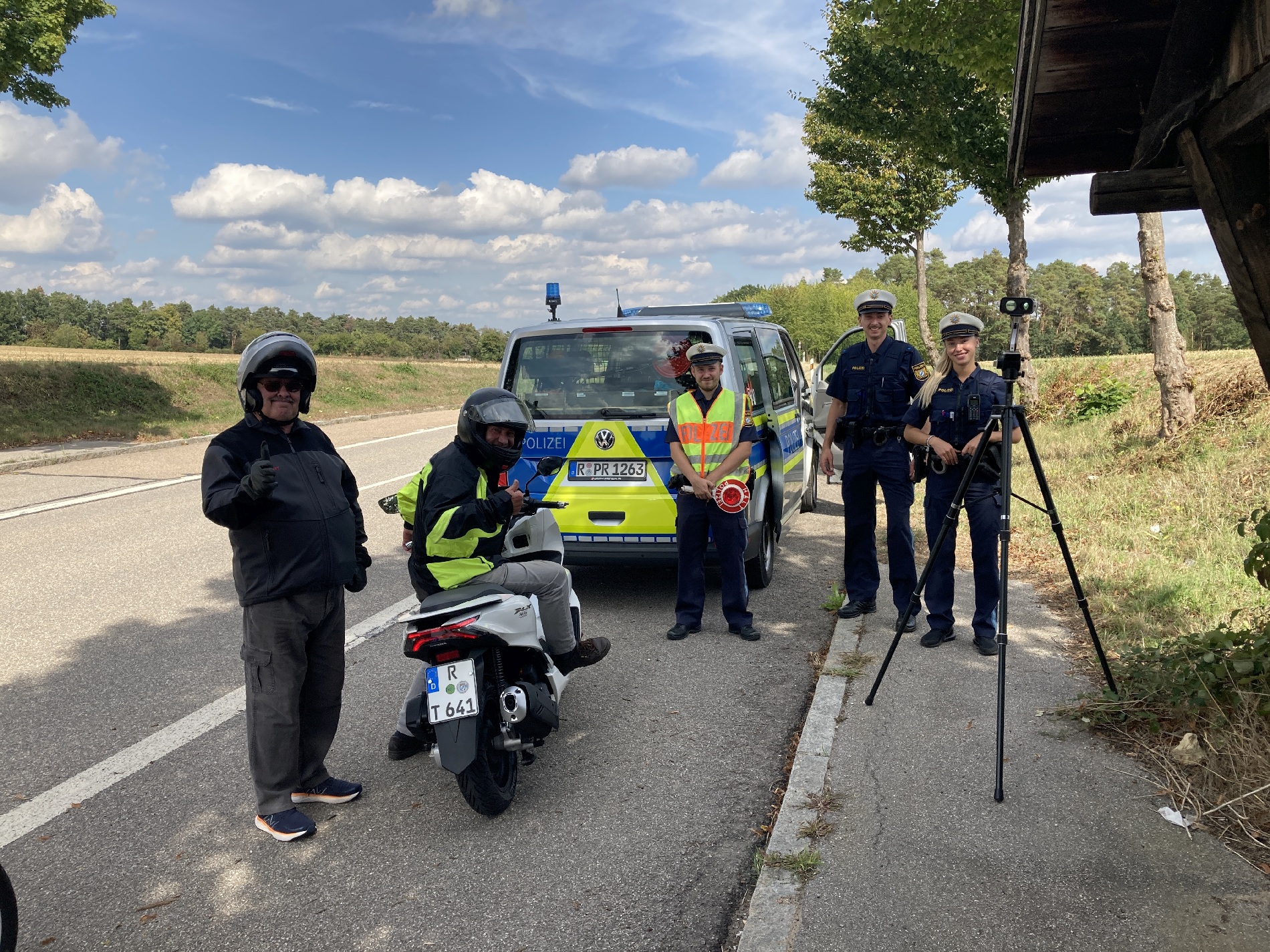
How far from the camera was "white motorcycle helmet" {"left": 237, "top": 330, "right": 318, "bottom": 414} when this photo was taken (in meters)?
3.45

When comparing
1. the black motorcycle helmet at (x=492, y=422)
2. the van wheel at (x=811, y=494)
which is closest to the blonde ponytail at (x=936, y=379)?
the black motorcycle helmet at (x=492, y=422)

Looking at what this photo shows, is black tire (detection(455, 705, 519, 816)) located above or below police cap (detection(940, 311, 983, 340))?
below

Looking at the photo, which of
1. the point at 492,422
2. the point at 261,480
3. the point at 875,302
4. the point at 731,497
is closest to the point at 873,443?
the point at 875,302

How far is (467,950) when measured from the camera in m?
2.84

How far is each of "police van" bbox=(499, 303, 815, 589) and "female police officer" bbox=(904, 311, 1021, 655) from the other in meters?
1.27

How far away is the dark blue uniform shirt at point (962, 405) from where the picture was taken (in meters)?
5.40

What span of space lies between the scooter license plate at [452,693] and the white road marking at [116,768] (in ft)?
4.81

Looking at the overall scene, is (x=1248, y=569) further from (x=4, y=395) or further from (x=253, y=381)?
(x=4, y=395)

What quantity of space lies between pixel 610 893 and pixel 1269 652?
9.23 ft

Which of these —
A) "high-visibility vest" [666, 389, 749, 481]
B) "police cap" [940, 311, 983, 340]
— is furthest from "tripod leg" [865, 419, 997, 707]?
"high-visibility vest" [666, 389, 749, 481]

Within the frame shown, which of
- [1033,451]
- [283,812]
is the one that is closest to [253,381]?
[283,812]

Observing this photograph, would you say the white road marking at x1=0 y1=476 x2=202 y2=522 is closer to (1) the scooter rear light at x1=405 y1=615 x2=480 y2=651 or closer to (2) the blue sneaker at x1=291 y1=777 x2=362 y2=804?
(2) the blue sneaker at x1=291 y1=777 x2=362 y2=804

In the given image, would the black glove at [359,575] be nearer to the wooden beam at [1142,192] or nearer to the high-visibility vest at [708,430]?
the high-visibility vest at [708,430]

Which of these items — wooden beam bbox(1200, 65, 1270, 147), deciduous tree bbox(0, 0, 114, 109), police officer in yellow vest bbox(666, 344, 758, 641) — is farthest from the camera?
deciduous tree bbox(0, 0, 114, 109)
